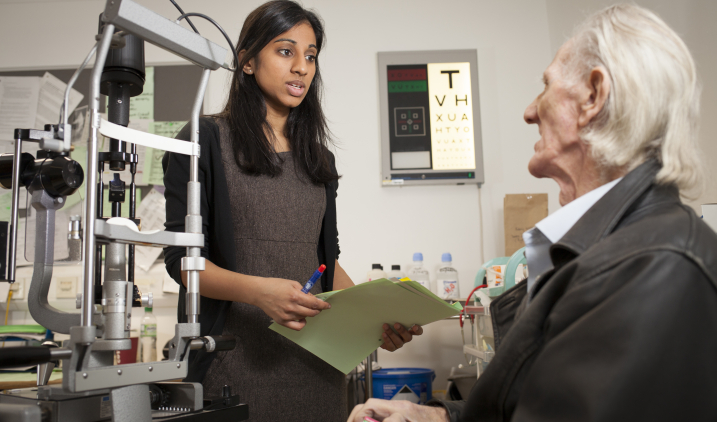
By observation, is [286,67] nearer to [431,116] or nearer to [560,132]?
[560,132]

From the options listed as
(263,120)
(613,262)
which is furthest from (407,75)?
(613,262)

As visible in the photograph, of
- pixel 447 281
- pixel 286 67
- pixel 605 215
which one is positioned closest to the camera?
pixel 605 215

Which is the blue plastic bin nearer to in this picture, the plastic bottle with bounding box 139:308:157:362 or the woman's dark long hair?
the plastic bottle with bounding box 139:308:157:362

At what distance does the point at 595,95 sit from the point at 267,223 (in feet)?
2.14

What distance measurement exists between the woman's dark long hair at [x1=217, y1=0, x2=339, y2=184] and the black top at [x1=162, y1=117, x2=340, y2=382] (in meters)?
0.06

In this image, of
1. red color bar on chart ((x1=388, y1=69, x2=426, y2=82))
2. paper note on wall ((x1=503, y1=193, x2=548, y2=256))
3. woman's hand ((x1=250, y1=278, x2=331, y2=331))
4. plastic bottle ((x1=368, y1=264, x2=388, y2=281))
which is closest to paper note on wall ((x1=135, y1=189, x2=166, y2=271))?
plastic bottle ((x1=368, y1=264, x2=388, y2=281))

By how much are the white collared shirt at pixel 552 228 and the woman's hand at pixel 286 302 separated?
36 cm

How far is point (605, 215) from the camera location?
64 cm

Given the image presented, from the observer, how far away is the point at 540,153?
2.66ft

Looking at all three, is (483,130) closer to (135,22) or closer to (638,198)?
(638,198)

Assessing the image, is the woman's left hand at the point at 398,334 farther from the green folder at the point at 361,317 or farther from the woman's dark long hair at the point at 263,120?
the woman's dark long hair at the point at 263,120

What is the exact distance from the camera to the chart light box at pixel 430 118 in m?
2.59

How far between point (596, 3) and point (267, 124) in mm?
1752

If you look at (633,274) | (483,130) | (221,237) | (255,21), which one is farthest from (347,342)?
(483,130)
